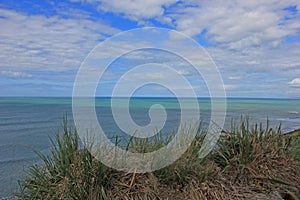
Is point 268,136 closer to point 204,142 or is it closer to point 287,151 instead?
point 287,151

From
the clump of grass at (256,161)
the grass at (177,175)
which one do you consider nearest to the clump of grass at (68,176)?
the grass at (177,175)

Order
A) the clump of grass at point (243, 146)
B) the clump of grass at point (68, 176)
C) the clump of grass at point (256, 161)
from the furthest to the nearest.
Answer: the clump of grass at point (243, 146) → the clump of grass at point (256, 161) → the clump of grass at point (68, 176)

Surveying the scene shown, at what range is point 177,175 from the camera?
330 cm

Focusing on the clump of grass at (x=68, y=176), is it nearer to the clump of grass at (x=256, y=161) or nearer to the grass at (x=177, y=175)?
the grass at (x=177, y=175)

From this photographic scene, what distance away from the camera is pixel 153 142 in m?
3.87

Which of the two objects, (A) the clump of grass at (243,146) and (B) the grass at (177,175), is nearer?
(B) the grass at (177,175)

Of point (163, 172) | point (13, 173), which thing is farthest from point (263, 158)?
point (13, 173)

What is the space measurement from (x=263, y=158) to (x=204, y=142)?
89 cm

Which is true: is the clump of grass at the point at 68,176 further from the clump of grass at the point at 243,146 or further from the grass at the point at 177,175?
the clump of grass at the point at 243,146

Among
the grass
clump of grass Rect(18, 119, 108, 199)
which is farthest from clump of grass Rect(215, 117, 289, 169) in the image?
clump of grass Rect(18, 119, 108, 199)

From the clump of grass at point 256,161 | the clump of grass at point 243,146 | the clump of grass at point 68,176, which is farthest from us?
the clump of grass at point 243,146

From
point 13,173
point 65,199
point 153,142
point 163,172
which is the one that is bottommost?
point 13,173

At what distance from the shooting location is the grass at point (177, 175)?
3.07 m

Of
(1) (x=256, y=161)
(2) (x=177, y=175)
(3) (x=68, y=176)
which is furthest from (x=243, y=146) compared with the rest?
(3) (x=68, y=176)
